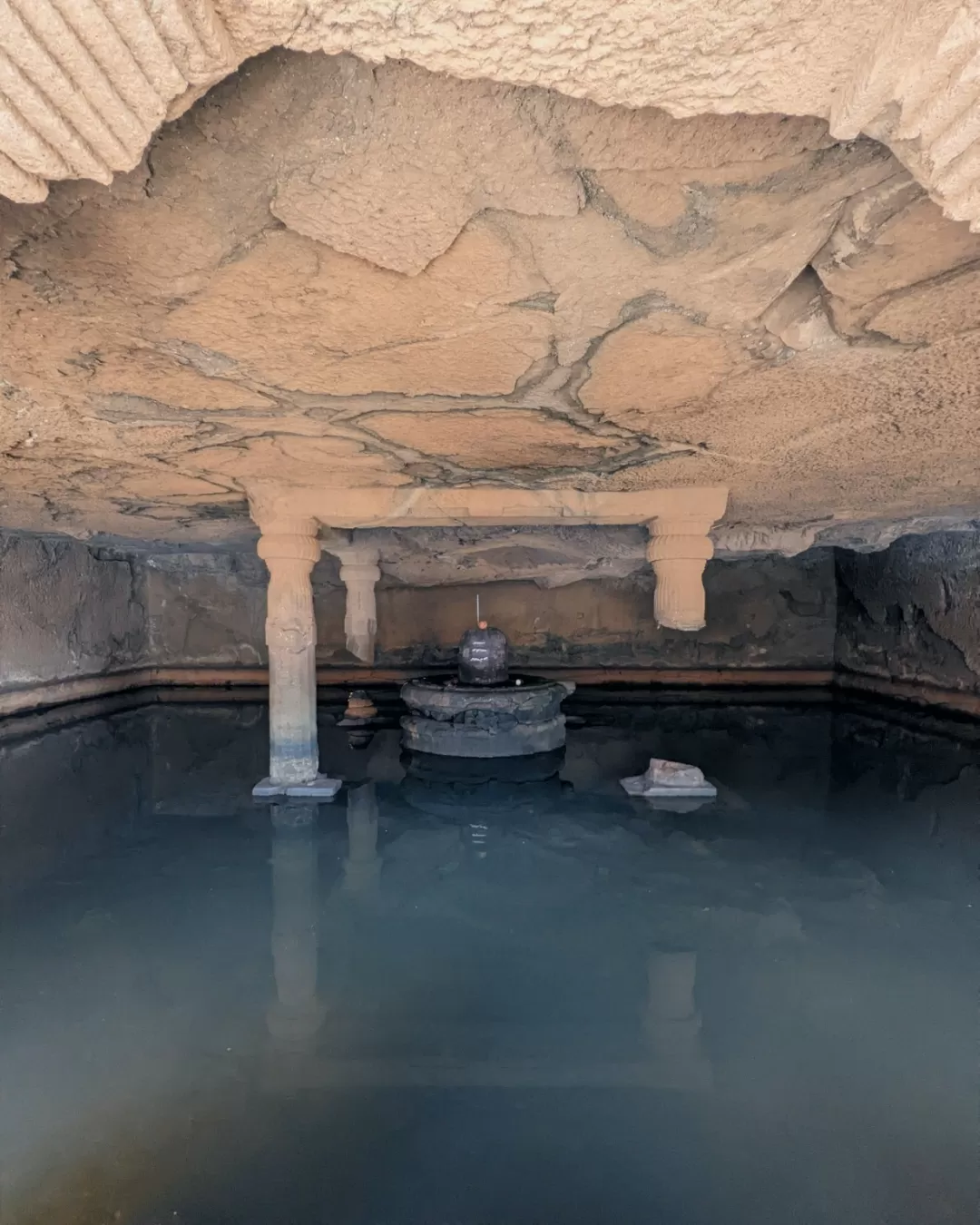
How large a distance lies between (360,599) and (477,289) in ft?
16.2

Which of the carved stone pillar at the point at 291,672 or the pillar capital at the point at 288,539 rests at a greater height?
the pillar capital at the point at 288,539

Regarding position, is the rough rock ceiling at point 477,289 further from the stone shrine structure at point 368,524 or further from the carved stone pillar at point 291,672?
the carved stone pillar at point 291,672

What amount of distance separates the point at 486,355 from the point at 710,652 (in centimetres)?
849

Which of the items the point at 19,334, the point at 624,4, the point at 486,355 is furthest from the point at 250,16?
the point at 19,334

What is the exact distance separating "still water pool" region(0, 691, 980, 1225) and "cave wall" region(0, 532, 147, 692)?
353 centimetres

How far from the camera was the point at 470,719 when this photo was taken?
6176mm

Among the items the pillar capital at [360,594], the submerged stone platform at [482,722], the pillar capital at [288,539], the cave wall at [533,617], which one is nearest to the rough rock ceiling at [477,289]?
the pillar capital at [288,539]

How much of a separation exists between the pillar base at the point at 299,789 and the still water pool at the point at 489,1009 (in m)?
0.12

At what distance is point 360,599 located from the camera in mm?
6758

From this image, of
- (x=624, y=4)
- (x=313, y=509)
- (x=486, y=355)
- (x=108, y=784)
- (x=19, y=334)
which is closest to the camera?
(x=624, y=4)

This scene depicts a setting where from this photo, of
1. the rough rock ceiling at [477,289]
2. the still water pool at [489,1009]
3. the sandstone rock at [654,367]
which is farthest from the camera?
the sandstone rock at [654,367]

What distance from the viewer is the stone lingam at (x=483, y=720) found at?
6.14 meters

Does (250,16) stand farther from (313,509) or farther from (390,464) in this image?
(313,509)

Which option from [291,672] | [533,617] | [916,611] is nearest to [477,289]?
[291,672]
